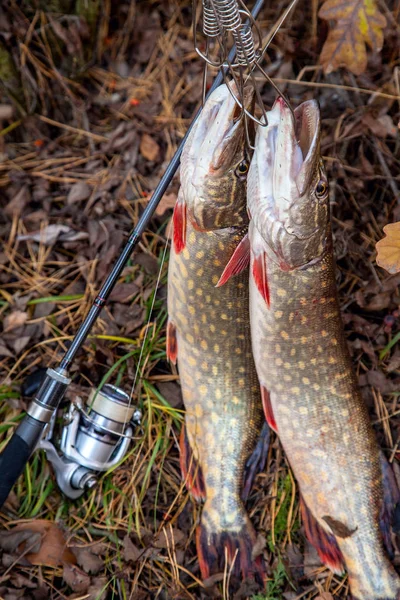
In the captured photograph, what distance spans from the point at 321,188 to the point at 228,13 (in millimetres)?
618

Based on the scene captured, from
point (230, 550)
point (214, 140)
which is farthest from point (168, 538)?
point (214, 140)

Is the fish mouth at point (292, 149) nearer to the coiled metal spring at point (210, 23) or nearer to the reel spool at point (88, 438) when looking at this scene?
the coiled metal spring at point (210, 23)

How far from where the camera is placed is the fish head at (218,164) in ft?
6.03

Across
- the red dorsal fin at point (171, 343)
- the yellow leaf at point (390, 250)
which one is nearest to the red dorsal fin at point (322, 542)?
the red dorsal fin at point (171, 343)

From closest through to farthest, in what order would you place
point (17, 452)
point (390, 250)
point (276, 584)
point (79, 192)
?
point (390, 250), point (17, 452), point (276, 584), point (79, 192)

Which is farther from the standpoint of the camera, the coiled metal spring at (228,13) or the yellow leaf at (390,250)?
the yellow leaf at (390,250)

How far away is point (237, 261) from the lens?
6.67ft

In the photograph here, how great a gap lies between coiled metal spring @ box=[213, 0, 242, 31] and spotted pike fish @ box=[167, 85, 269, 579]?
61cm

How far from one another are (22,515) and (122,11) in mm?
2588

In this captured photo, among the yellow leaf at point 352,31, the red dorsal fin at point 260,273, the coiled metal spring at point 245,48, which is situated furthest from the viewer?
the yellow leaf at point 352,31

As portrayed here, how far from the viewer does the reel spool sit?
234cm

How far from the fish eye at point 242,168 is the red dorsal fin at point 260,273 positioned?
11.3 inches

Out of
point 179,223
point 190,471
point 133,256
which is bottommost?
point 190,471

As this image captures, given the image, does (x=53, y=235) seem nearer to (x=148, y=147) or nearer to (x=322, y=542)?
(x=148, y=147)
